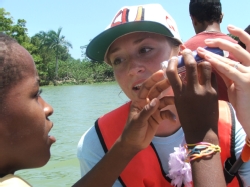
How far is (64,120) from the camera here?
433 inches

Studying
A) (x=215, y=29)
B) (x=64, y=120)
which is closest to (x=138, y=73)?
(x=215, y=29)

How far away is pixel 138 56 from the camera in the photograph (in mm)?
1999

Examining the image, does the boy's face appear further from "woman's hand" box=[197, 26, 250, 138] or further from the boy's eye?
"woman's hand" box=[197, 26, 250, 138]

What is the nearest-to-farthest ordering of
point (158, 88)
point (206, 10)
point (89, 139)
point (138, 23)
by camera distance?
point (158, 88)
point (138, 23)
point (89, 139)
point (206, 10)

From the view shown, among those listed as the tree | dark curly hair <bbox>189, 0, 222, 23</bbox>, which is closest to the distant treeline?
the tree

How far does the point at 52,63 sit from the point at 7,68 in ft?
153

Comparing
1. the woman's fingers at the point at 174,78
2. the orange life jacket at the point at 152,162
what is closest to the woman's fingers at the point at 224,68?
the woman's fingers at the point at 174,78

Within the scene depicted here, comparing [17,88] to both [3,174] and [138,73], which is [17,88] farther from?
[138,73]

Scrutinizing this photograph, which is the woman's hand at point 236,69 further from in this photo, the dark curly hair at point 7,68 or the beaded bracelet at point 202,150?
the dark curly hair at point 7,68

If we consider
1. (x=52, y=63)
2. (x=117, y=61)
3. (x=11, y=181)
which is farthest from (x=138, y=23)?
(x=52, y=63)

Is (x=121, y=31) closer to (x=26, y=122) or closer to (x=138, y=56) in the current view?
(x=138, y=56)

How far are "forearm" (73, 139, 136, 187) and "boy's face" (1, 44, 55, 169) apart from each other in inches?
9.5

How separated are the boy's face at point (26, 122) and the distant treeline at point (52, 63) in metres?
36.8

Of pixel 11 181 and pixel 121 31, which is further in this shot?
pixel 121 31
